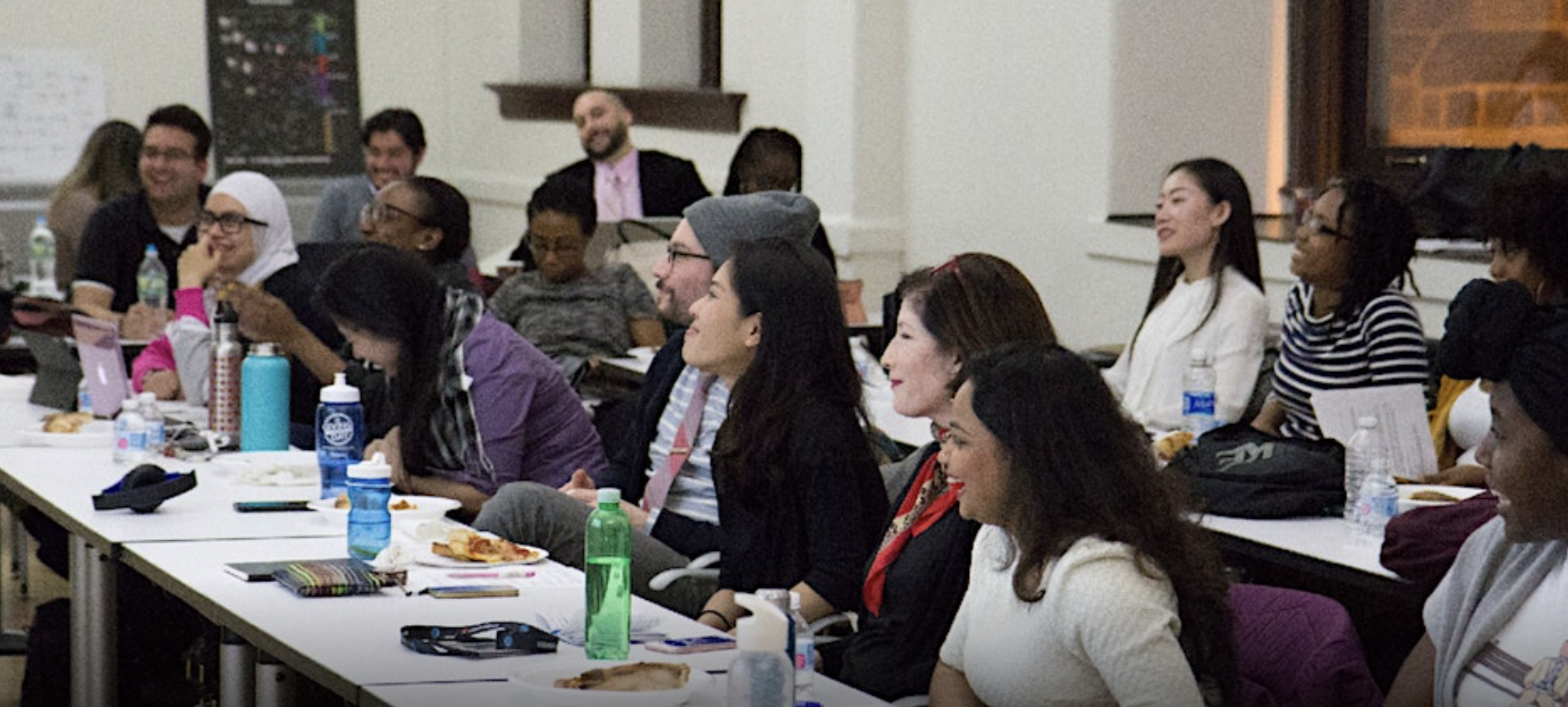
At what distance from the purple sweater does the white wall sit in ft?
8.83

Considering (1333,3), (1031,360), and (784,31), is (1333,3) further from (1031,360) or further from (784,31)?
(1031,360)

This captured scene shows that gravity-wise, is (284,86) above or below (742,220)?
above

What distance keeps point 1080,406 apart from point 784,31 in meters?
6.34

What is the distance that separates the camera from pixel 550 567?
3953 mm

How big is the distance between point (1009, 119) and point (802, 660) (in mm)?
5145

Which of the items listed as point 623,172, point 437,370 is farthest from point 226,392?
point 623,172

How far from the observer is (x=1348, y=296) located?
17.6 feet

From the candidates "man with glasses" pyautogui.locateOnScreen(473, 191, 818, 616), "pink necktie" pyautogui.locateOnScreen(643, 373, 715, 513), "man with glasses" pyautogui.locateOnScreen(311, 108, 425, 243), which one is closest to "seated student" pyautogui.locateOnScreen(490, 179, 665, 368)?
"man with glasses" pyautogui.locateOnScreen(311, 108, 425, 243)

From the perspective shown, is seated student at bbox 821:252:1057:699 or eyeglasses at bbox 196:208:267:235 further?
eyeglasses at bbox 196:208:267:235

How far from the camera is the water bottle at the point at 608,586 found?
129 inches

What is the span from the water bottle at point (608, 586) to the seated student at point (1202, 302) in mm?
2550

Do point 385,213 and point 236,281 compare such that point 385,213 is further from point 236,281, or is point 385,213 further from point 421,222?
point 236,281

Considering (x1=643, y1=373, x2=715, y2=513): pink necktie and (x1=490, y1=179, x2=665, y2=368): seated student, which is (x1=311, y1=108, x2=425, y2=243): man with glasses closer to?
(x1=490, y1=179, x2=665, y2=368): seated student

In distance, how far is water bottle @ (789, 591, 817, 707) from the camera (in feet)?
10.1
